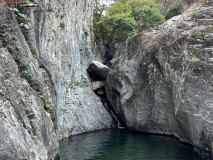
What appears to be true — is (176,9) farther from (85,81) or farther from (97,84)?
(85,81)

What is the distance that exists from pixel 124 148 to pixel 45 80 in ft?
18.1

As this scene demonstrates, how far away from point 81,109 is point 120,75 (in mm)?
4004

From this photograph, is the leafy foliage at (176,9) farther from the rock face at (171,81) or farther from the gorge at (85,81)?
the rock face at (171,81)

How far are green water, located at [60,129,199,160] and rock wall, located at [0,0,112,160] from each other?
53.9 inches

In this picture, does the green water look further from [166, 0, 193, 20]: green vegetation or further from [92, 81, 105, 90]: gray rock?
[166, 0, 193, 20]: green vegetation

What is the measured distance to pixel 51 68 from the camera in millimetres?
11586

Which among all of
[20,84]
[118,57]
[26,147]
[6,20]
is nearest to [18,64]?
[20,84]

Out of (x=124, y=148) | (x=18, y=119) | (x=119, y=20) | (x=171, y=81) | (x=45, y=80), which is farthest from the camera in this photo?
(x=119, y=20)

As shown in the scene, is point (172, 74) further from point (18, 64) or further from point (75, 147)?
point (18, 64)

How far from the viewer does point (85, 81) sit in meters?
18.8

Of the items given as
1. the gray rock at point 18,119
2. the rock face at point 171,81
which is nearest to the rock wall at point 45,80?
the gray rock at point 18,119

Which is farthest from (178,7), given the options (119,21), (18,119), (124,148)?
(18,119)

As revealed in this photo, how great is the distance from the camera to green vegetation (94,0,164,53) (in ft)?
82.4

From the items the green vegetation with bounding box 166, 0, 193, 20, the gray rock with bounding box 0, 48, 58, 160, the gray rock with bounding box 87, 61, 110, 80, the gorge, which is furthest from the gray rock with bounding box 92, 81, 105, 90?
the green vegetation with bounding box 166, 0, 193, 20
